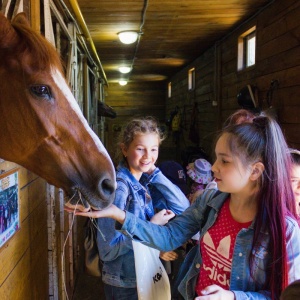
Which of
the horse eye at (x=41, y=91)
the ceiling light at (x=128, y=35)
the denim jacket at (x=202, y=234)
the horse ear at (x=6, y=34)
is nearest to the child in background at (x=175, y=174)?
the denim jacket at (x=202, y=234)

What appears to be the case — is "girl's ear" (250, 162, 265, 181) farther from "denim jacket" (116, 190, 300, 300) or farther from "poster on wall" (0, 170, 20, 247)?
"poster on wall" (0, 170, 20, 247)

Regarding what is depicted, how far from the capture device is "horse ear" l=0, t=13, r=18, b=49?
987 millimetres

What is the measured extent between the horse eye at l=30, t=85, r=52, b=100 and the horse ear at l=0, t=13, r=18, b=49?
153mm

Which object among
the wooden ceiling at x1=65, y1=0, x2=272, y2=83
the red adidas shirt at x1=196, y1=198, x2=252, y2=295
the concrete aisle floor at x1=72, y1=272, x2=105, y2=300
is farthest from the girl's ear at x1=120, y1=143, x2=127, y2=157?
the wooden ceiling at x1=65, y1=0, x2=272, y2=83

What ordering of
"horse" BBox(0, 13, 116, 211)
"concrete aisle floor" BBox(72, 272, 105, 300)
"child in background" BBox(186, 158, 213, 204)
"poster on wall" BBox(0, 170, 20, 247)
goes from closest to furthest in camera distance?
1. "horse" BBox(0, 13, 116, 211)
2. "poster on wall" BBox(0, 170, 20, 247)
3. "child in background" BBox(186, 158, 213, 204)
4. "concrete aisle floor" BBox(72, 272, 105, 300)

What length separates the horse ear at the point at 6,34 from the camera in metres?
0.99

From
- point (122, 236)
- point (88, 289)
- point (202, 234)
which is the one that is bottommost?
point (88, 289)

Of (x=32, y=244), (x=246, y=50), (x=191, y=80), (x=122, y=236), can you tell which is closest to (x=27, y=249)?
(x=32, y=244)

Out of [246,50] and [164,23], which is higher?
[164,23]

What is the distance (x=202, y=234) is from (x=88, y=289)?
7.25 ft

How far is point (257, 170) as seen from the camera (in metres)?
1.10

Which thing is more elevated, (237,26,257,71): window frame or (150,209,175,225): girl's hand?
(237,26,257,71): window frame

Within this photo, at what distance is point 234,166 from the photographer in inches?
43.3

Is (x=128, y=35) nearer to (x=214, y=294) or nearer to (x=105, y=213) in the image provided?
(x=105, y=213)
